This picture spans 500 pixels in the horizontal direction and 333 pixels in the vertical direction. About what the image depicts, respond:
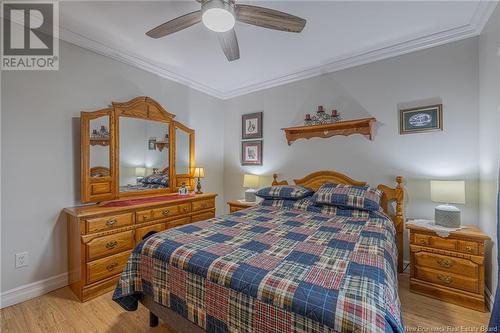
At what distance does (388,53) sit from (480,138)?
134cm

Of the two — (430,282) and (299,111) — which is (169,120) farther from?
(430,282)

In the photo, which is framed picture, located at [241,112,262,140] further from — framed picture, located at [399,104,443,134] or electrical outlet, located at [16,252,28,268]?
electrical outlet, located at [16,252,28,268]

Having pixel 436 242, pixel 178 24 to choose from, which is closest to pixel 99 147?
pixel 178 24

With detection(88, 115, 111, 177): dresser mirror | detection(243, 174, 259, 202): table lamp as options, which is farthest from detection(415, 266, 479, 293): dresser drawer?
detection(88, 115, 111, 177): dresser mirror

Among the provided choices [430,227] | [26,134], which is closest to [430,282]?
[430,227]

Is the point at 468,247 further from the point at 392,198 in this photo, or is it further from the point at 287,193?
Result: the point at 287,193

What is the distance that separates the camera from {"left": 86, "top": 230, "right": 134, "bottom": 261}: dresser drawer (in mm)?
2133

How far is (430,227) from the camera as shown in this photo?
84.8 inches

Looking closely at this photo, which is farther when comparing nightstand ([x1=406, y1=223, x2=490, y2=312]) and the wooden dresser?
the wooden dresser

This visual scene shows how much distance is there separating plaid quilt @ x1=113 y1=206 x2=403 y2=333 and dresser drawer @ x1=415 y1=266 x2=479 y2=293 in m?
0.57

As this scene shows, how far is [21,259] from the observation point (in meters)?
2.12

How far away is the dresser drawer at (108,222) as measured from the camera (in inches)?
84.2

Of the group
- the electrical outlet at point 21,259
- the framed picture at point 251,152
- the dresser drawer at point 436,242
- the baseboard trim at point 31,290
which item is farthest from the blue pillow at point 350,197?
the electrical outlet at point 21,259

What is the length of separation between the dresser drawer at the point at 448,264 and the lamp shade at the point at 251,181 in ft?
7.26
